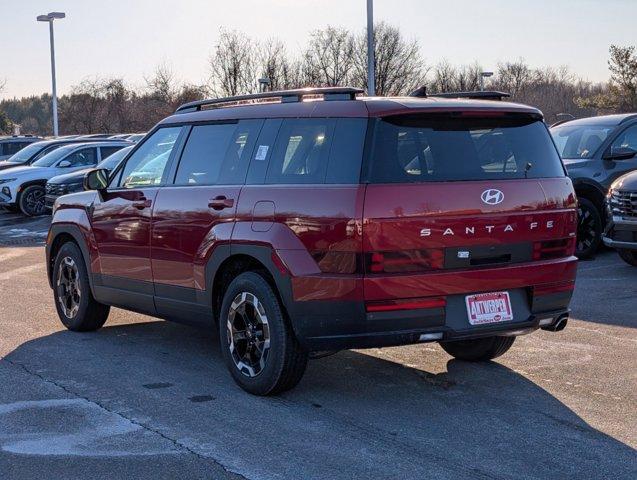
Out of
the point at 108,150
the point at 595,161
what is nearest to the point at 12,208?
the point at 108,150

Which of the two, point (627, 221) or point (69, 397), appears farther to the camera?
point (627, 221)

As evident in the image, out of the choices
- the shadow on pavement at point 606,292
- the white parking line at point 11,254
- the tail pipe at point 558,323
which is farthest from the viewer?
the white parking line at point 11,254

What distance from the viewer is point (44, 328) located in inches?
347

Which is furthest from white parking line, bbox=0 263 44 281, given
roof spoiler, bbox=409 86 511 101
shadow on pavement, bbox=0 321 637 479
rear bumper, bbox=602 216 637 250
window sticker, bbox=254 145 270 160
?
rear bumper, bbox=602 216 637 250

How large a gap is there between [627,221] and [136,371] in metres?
6.48

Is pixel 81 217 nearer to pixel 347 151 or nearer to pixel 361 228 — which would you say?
pixel 347 151

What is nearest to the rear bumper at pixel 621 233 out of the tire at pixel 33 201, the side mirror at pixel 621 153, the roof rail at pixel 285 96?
the side mirror at pixel 621 153

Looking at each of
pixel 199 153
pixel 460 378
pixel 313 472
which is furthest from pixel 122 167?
pixel 313 472

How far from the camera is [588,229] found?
13.1 m

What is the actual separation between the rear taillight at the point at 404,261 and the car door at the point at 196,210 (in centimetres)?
121

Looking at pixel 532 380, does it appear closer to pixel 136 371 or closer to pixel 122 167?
pixel 136 371

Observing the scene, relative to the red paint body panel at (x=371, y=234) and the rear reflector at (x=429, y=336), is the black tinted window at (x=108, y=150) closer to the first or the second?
the red paint body panel at (x=371, y=234)

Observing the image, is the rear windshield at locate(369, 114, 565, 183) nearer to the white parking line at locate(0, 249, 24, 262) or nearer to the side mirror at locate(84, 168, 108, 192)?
the side mirror at locate(84, 168, 108, 192)

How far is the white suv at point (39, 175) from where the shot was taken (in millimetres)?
23094
